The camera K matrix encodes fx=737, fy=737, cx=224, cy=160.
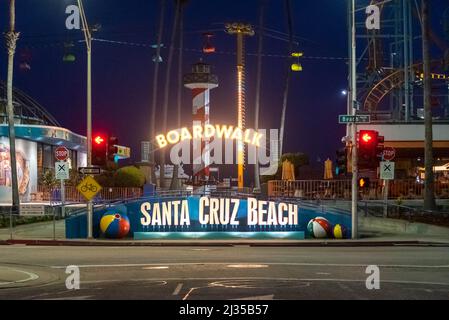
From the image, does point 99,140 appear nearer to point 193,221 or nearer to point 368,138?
point 193,221

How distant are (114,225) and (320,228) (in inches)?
336

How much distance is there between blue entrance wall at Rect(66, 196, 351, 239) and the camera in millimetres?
31172

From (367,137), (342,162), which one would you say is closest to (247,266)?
(342,162)

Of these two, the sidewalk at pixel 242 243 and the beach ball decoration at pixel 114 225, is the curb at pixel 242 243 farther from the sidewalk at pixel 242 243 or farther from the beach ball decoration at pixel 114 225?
the beach ball decoration at pixel 114 225

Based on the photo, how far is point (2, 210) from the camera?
45438mm

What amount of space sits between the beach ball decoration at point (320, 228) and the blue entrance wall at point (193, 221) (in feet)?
1.47

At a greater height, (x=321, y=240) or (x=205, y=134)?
(x=205, y=134)

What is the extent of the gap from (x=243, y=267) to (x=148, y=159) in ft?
162

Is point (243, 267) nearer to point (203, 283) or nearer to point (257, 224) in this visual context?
point (203, 283)

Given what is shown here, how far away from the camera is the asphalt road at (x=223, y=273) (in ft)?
44.4

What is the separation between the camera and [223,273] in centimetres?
1705

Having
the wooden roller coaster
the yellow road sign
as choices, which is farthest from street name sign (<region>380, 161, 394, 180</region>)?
the wooden roller coaster

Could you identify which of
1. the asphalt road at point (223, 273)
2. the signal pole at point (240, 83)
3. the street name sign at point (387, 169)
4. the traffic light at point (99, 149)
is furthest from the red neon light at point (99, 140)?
the signal pole at point (240, 83)
